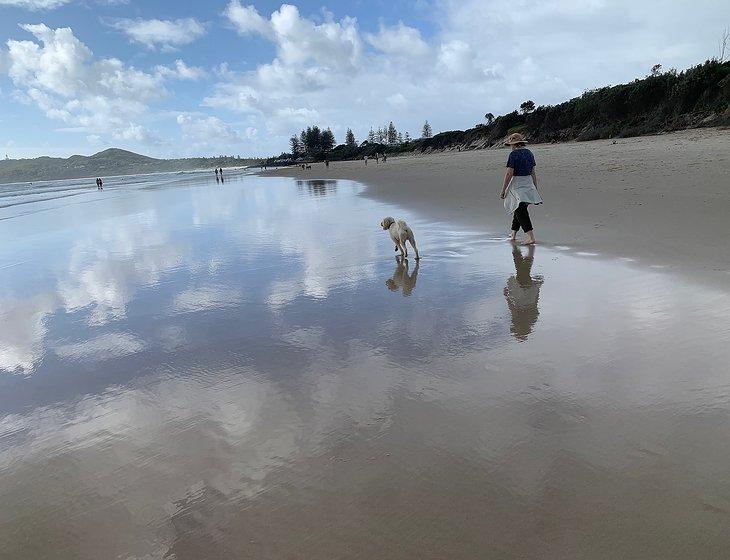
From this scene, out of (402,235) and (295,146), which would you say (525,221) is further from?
(295,146)

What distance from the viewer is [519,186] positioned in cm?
781

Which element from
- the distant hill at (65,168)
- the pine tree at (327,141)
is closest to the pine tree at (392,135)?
the pine tree at (327,141)

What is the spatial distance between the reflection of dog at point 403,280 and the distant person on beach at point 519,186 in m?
2.28

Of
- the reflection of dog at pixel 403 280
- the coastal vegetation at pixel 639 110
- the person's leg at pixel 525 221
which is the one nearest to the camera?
the reflection of dog at pixel 403 280

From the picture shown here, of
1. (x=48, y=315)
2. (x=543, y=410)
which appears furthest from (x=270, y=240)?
(x=543, y=410)

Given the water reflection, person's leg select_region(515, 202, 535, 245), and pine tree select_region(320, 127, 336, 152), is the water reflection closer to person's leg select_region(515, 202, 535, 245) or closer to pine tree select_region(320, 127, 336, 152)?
person's leg select_region(515, 202, 535, 245)

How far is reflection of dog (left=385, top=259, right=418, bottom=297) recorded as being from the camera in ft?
18.1

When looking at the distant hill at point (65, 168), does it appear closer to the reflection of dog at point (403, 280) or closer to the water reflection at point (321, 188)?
the water reflection at point (321, 188)

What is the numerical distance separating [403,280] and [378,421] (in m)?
3.35

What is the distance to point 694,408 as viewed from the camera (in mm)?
2545

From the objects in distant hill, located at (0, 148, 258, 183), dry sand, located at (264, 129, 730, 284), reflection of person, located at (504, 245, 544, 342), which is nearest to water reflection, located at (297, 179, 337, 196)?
dry sand, located at (264, 129, 730, 284)

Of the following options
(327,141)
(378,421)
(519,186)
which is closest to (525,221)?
(519,186)

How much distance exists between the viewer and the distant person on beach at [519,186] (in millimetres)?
7559

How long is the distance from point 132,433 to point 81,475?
385 mm
